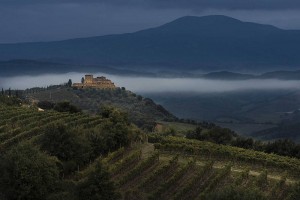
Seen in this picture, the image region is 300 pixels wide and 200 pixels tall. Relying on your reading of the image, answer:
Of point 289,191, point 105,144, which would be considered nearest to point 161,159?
point 105,144

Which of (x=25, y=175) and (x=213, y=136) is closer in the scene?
(x=25, y=175)

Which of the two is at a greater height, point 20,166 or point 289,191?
point 20,166

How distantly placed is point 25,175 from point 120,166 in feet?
42.1

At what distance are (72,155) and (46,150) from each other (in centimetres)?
218

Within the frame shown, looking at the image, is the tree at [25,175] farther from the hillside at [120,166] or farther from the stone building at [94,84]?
the stone building at [94,84]

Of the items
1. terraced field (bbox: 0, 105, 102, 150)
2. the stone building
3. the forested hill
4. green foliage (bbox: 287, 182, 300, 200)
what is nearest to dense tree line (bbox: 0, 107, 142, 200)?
terraced field (bbox: 0, 105, 102, 150)

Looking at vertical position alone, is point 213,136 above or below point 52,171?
below

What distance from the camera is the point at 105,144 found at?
51.3 meters

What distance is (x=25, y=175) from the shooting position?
36344 millimetres

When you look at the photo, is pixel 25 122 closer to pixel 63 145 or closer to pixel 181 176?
pixel 63 145

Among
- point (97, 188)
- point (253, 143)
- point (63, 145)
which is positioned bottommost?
point (253, 143)

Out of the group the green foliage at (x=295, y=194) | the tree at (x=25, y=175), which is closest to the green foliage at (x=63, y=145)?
the tree at (x=25, y=175)

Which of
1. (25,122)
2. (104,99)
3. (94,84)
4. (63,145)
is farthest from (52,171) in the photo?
(94,84)

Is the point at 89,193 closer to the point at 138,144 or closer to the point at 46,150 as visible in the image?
the point at 46,150
